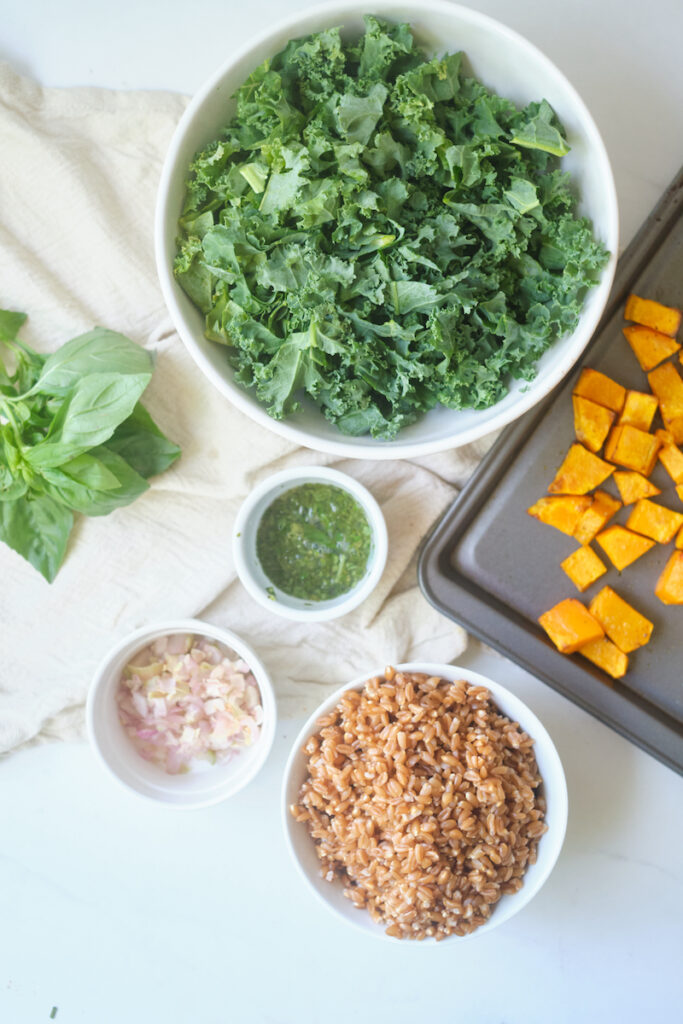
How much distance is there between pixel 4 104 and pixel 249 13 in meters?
0.56

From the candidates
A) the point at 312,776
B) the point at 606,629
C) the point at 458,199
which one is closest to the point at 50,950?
the point at 312,776

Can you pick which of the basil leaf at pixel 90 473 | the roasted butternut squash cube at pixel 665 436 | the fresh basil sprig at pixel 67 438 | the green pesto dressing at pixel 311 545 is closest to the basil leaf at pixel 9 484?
the fresh basil sprig at pixel 67 438

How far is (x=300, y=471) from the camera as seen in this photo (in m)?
1.82

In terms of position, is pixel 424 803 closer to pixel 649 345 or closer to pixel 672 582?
pixel 672 582

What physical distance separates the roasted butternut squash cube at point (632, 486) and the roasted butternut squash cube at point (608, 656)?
303mm

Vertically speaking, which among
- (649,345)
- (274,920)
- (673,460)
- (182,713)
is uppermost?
(649,345)

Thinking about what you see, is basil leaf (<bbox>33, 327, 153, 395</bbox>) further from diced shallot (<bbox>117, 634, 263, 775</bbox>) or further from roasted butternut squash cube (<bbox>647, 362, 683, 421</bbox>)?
roasted butternut squash cube (<bbox>647, 362, 683, 421</bbox>)

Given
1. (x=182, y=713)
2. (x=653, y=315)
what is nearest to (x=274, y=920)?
(x=182, y=713)

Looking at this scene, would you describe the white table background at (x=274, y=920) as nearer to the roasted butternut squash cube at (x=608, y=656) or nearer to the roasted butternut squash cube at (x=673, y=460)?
the roasted butternut squash cube at (x=608, y=656)

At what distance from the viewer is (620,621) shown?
1765mm

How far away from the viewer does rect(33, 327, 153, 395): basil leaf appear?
1732 mm

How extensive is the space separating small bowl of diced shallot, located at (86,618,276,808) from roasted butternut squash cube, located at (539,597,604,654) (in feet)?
2.03

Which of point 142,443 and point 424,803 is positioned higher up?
point 142,443

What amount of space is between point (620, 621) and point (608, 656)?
8 centimetres
